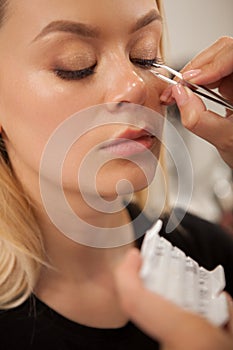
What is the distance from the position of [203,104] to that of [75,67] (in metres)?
0.12

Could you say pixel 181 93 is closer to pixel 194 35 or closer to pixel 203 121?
pixel 203 121

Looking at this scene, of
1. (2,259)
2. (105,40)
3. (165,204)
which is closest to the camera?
(105,40)

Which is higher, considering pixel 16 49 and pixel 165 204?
pixel 16 49

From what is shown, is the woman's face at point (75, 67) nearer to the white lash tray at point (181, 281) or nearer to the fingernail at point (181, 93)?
the fingernail at point (181, 93)

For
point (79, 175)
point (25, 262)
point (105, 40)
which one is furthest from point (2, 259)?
point (105, 40)

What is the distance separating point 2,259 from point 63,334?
0.11 meters

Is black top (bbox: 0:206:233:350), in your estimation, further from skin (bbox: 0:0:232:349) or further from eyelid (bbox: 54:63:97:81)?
eyelid (bbox: 54:63:97:81)

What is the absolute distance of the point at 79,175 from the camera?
1.76 feet

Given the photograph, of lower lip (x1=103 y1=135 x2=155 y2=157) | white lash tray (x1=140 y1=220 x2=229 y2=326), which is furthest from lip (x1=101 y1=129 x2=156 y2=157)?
white lash tray (x1=140 y1=220 x2=229 y2=326)

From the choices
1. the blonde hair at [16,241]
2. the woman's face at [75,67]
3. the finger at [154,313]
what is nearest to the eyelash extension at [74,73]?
the woman's face at [75,67]

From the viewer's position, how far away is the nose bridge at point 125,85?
1.64 ft

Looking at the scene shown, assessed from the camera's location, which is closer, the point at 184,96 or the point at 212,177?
the point at 184,96

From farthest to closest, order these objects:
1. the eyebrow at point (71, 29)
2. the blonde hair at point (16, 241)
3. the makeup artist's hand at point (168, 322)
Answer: the blonde hair at point (16, 241), the eyebrow at point (71, 29), the makeup artist's hand at point (168, 322)

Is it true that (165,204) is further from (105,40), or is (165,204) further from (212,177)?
(105,40)
